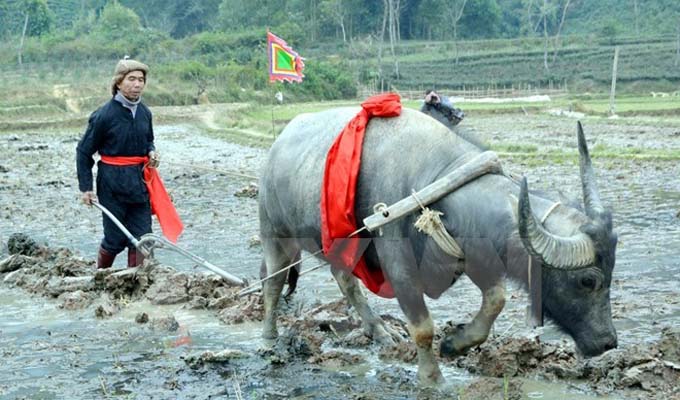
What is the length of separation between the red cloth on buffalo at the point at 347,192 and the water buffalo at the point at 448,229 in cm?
7

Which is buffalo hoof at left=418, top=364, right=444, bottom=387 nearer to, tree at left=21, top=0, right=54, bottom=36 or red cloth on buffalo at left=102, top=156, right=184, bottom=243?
red cloth on buffalo at left=102, top=156, right=184, bottom=243

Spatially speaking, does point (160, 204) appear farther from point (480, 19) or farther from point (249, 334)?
point (480, 19)

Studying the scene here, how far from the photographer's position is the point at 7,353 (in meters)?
5.85

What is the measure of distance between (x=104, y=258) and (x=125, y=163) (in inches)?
34.4

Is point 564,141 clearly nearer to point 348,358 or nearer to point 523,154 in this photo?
point 523,154

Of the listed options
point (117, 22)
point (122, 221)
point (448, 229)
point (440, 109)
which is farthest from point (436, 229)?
point (117, 22)

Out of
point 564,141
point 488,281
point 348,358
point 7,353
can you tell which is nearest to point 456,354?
point 488,281

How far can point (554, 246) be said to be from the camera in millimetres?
4129

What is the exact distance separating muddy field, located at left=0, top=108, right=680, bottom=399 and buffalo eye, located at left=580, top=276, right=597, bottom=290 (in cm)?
51

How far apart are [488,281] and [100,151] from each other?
12.0 ft

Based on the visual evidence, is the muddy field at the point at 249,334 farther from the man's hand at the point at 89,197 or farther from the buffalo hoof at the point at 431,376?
the man's hand at the point at 89,197

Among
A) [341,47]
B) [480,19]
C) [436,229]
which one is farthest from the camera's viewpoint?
[480,19]

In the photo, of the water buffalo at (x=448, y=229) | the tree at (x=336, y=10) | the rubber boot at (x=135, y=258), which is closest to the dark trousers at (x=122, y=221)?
the rubber boot at (x=135, y=258)

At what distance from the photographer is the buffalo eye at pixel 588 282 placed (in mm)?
4258
